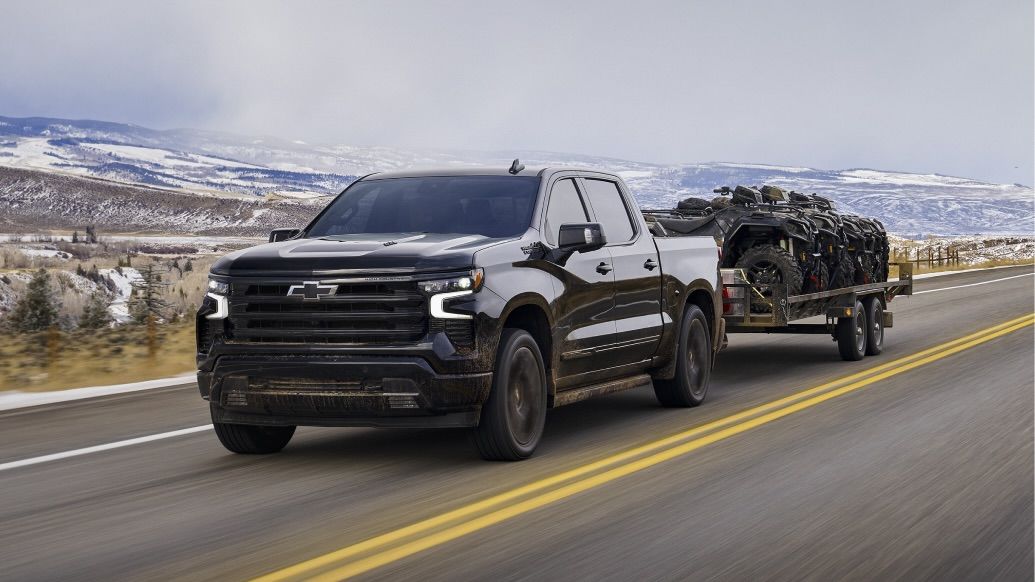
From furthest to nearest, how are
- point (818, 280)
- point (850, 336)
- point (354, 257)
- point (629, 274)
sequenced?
1. point (850, 336)
2. point (818, 280)
3. point (629, 274)
4. point (354, 257)

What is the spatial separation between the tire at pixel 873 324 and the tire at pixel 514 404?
8.07 m

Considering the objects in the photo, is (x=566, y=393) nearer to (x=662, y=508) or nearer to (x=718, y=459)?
(x=718, y=459)

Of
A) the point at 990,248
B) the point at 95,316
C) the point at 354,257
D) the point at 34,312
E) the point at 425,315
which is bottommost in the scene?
the point at 95,316

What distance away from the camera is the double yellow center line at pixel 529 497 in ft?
18.0

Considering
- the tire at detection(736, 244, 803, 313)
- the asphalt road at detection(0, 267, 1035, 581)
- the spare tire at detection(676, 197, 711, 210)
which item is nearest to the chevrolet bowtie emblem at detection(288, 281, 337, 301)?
the asphalt road at detection(0, 267, 1035, 581)

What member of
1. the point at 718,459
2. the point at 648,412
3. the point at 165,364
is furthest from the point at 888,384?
the point at 165,364

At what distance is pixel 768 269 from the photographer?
1383 cm

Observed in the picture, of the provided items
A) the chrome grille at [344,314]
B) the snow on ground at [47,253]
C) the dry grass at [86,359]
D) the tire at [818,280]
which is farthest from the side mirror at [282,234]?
the snow on ground at [47,253]

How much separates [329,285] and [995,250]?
89187 mm

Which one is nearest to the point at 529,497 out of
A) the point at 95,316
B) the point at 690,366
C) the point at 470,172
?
the point at 470,172

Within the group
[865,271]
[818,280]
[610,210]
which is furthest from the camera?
[865,271]

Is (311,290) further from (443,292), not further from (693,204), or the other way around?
(693,204)

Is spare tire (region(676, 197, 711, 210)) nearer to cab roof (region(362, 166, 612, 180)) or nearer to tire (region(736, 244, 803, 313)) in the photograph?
tire (region(736, 244, 803, 313))

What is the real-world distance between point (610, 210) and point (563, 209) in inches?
31.5
